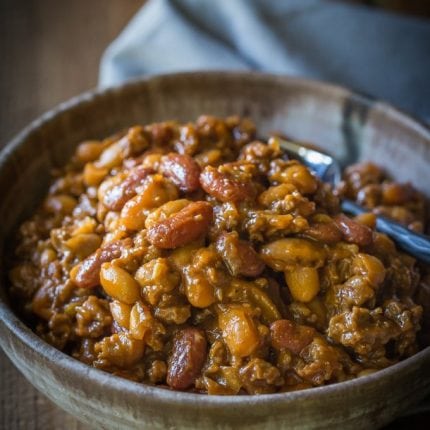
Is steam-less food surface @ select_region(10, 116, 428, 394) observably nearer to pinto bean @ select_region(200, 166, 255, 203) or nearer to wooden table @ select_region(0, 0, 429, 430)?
pinto bean @ select_region(200, 166, 255, 203)

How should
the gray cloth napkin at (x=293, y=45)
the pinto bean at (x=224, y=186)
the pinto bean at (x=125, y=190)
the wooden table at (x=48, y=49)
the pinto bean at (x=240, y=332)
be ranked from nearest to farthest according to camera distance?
the pinto bean at (x=240, y=332) → the pinto bean at (x=224, y=186) → the pinto bean at (x=125, y=190) → the gray cloth napkin at (x=293, y=45) → the wooden table at (x=48, y=49)

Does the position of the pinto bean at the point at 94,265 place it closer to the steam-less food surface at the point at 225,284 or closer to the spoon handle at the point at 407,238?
the steam-less food surface at the point at 225,284

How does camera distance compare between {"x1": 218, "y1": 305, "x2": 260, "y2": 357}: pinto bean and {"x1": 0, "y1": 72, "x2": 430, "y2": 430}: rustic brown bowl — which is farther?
{"x1": 218, "y1": 305, "x2": 260, "y2": 357}: pinto bean

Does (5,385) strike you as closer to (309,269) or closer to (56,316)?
(56,316)

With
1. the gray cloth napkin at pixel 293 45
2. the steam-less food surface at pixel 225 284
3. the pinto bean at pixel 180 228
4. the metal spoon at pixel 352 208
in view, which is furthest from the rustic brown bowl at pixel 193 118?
the gray cloth napkin at pixel 293 45

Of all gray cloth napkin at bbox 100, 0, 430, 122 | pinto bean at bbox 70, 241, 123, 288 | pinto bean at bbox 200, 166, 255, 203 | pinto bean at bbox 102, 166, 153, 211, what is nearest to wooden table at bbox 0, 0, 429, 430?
gray cloth napkin at bbox 100, 0, 430, 122

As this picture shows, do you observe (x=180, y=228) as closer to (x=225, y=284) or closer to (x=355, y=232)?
(x=225, y=284)
